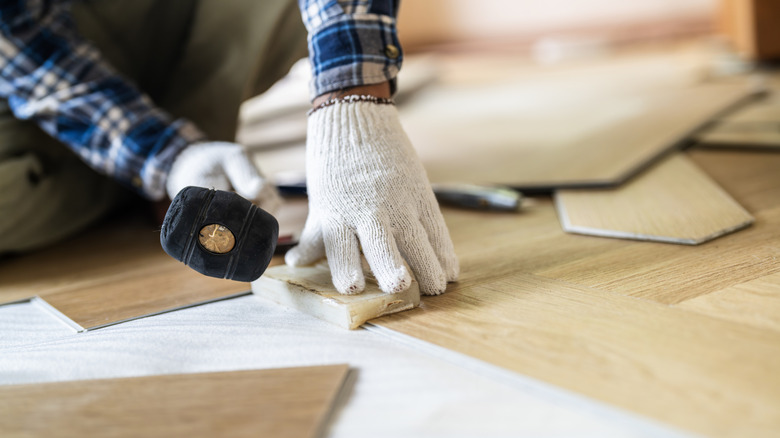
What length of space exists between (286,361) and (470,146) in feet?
3.92

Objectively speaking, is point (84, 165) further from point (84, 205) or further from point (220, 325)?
point (220, 325)

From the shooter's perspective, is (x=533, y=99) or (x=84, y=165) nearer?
(x=84, y=165)

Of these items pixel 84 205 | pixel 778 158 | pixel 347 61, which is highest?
pixel 347 61

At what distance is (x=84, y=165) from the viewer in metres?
1.47

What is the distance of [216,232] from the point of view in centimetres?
77

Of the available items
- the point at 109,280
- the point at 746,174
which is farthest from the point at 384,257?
the point at 746,174

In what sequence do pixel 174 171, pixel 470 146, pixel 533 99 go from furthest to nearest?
pixel 533 99
pixel 470 146
pixel 174 171

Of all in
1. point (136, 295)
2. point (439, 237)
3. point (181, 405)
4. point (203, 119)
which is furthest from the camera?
point (203, 119)

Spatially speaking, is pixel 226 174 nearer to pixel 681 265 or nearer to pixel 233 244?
pixel 233 244

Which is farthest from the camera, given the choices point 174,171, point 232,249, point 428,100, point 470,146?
point 428,100

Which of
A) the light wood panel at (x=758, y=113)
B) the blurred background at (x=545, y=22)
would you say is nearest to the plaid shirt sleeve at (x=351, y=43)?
the light wood panel at (x=758, y=113)

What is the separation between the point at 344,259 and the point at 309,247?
10cm

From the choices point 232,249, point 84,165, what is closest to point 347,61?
point 232,249

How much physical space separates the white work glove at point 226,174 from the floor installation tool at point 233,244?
350 millimetres
